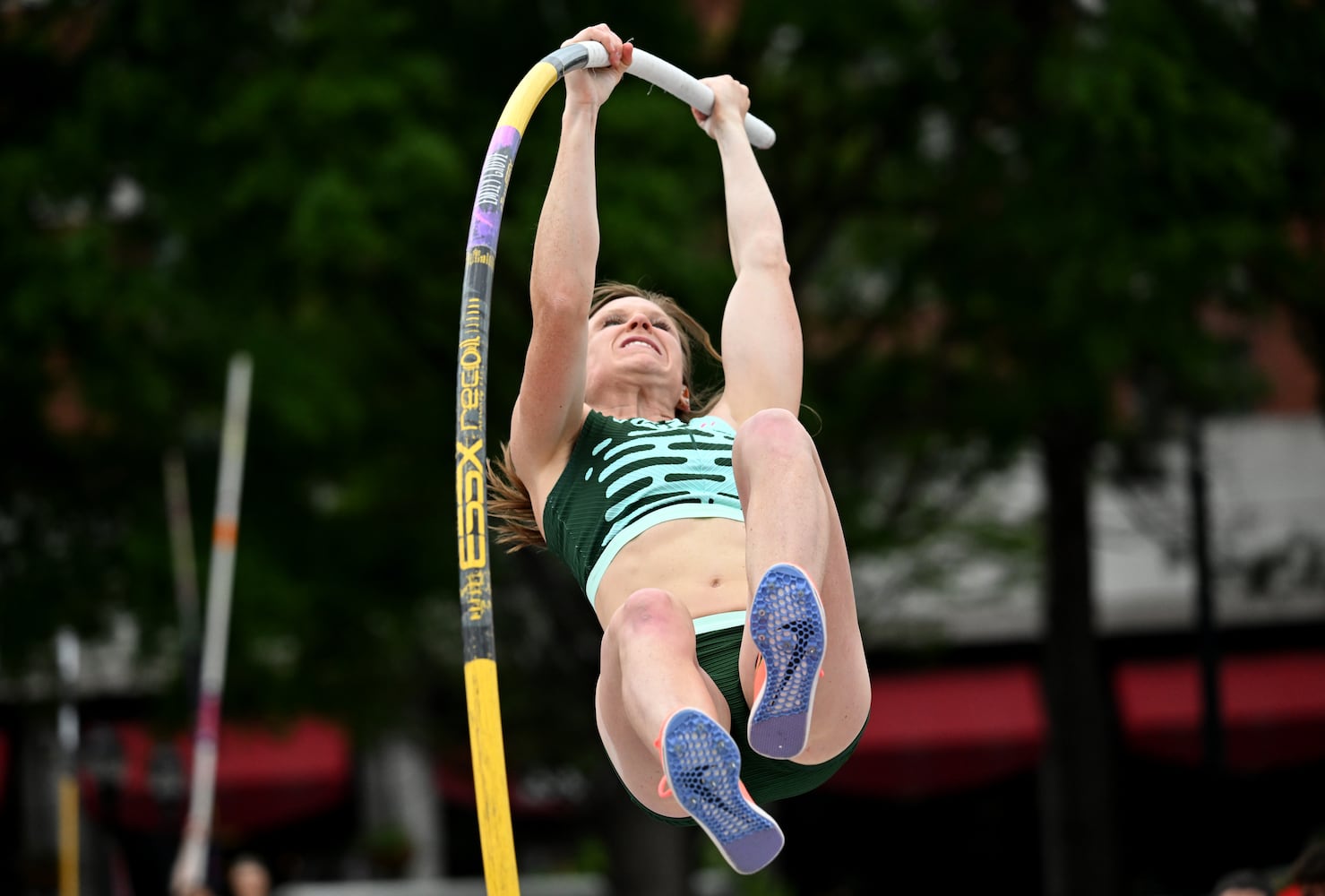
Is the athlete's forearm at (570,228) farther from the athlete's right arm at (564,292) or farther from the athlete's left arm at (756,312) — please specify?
the athlete's left arm at (756,312)

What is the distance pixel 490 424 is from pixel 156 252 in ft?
9.04

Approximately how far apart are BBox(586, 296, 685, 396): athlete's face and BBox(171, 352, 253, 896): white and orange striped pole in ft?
18.1

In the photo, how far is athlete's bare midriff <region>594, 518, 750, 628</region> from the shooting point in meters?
4.55

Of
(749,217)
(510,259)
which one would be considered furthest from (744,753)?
(510,259)

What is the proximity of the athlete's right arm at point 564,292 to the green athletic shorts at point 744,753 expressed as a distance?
68 cm

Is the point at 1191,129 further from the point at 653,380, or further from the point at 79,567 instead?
the point at 79,567

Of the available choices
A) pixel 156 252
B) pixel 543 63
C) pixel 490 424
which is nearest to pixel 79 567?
pixel 156 252

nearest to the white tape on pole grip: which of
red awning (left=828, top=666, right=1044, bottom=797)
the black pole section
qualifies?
the black pole section

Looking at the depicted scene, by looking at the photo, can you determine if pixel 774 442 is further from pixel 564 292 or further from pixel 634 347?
pixel 634 347

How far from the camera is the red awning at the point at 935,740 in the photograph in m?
17.2

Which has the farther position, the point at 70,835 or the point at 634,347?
the point at 70,835

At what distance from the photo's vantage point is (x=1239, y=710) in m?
17.2

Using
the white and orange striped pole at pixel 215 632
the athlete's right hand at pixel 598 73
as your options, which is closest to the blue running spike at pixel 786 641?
the athlete's right hand at pixel 598 73

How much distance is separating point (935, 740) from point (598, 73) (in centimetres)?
1315
